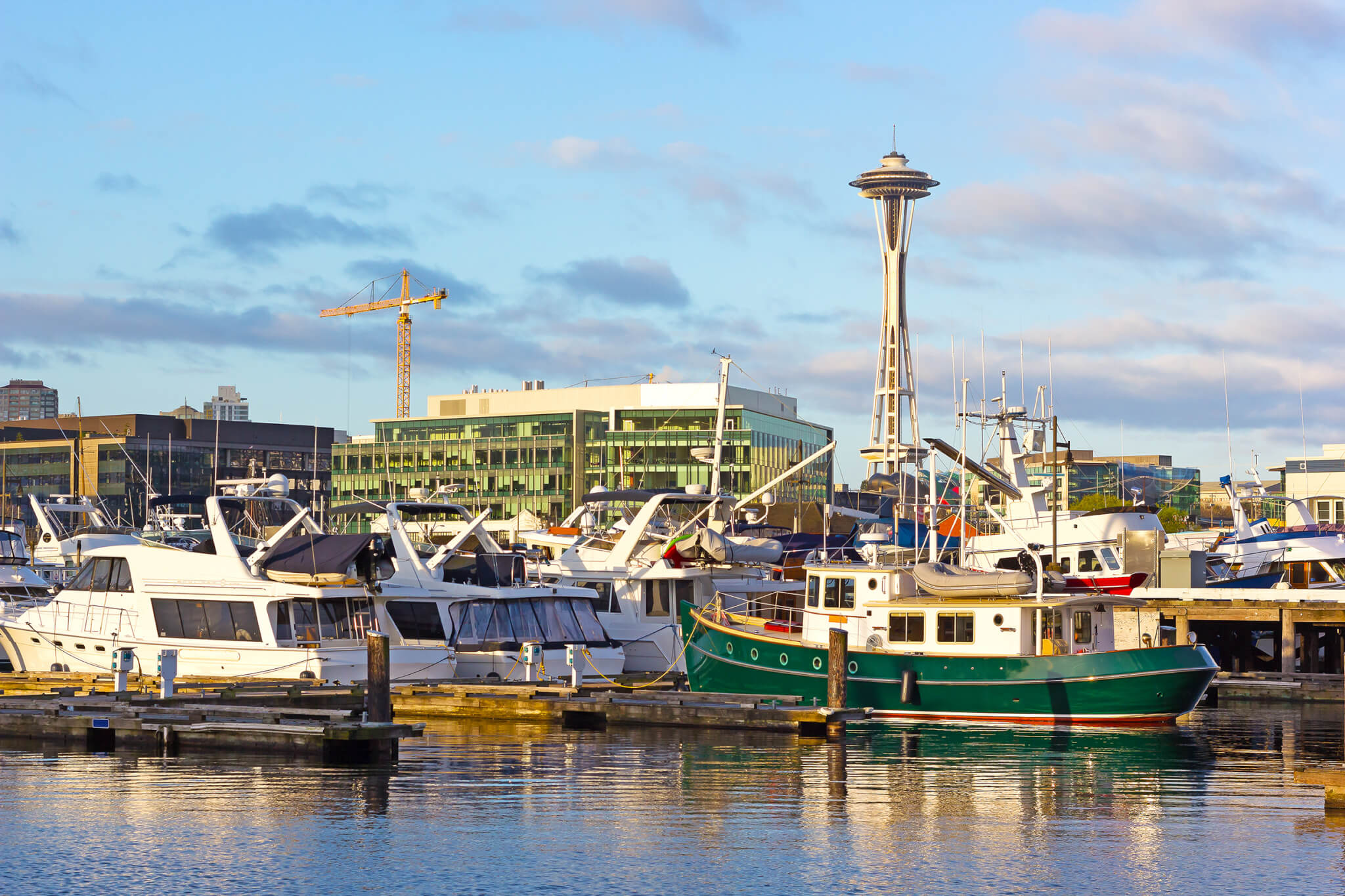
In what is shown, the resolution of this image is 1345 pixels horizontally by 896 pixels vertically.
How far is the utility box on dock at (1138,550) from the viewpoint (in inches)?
2111

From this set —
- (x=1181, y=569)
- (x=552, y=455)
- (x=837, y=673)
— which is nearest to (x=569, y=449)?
(x=552, y=455)

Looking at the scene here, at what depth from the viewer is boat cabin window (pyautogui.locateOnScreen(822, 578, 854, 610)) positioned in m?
37.8

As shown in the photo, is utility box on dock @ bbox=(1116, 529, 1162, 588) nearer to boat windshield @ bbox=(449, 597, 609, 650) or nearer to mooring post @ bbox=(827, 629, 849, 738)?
boat windshield @ bbox=(449, 597, 609, 650)

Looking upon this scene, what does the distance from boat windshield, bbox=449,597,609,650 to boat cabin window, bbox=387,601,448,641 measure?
0.42 metres

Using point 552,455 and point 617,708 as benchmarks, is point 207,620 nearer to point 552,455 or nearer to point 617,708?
point 617,708

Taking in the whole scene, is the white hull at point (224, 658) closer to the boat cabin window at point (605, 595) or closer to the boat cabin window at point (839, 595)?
the boat cabin window at point (605, 595)

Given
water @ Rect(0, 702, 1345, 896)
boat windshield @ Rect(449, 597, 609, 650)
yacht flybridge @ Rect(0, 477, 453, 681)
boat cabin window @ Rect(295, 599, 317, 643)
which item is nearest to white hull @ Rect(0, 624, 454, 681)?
yacht flybridge @ Rect(0, 477, 453, 681)

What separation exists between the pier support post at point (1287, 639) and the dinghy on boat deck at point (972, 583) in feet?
46.4

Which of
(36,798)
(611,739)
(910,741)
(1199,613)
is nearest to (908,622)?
(910,741)

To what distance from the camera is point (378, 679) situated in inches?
1150

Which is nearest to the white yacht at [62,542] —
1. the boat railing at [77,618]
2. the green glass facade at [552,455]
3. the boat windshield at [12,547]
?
the boat windshield at [12,547]

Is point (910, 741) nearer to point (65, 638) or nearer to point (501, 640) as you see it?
point (501, 640)

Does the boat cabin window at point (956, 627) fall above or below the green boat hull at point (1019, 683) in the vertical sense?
above

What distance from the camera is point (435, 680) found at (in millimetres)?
39062
